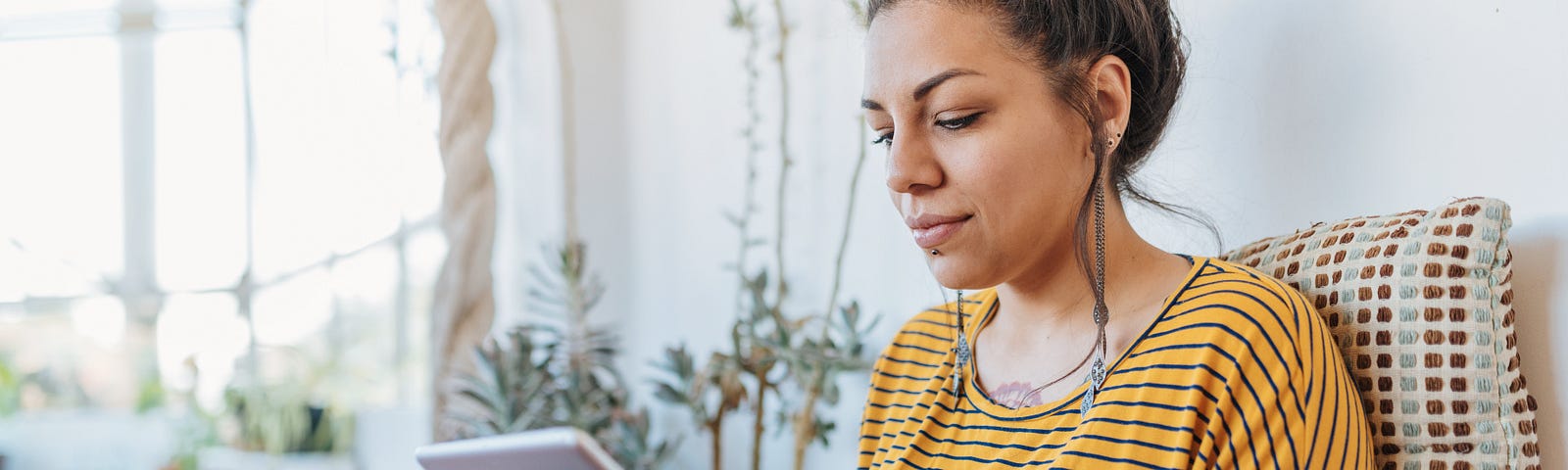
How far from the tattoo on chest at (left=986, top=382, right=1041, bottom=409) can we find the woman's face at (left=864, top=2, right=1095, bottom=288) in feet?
0.37

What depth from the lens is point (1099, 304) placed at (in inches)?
40.5

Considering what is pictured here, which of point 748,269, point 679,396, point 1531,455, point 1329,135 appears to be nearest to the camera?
point 1531,455

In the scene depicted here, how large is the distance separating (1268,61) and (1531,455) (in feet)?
1.42

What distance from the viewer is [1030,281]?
3.73 ft

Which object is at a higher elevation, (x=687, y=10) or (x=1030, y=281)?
(x=687, y=10)

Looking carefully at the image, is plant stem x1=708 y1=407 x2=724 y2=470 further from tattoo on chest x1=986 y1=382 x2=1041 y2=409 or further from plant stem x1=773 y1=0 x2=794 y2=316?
tattoo on chest x1=986 y1=382 x2=1041 y2=409

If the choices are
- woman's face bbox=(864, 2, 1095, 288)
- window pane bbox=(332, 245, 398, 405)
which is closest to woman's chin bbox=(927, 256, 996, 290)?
woman's face bbox=(864, 2, 1095, 288)

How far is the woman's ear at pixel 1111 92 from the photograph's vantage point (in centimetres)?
102

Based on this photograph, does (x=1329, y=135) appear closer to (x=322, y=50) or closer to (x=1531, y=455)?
(x=1531, y=455)

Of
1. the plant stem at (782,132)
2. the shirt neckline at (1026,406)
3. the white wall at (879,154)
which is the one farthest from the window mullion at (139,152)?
the shirt neckline at (1026,406)

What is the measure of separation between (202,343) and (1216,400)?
2425 mm

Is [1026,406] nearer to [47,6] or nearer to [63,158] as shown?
[63,158]

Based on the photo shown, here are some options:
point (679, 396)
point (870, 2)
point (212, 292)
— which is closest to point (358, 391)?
point (212, 292)

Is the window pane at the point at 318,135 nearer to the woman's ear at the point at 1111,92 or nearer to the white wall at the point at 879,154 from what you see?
the white wall at the point at 879,154
